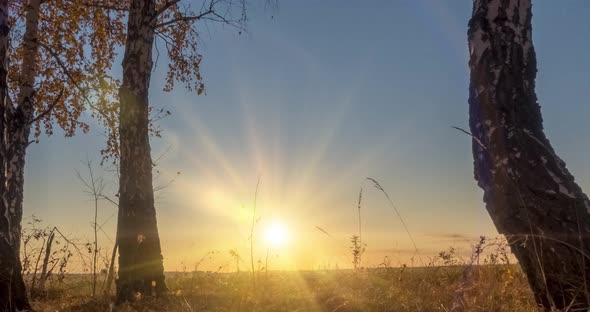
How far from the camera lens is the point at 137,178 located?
8648 millimetres

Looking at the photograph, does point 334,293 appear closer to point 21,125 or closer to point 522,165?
point 522,165

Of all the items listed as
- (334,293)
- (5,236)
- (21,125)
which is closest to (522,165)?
(334,293)

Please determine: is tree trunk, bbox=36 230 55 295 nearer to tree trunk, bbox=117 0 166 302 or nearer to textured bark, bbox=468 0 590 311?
tree trunk, bbox=117 0 166 302

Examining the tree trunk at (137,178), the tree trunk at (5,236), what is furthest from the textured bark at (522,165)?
the tree trunk at (5,236)

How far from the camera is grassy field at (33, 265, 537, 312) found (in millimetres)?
5781

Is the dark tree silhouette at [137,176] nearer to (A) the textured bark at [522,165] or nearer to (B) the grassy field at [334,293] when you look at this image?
(B) the grassy field at [334,293]

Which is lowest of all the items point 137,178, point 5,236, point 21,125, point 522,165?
point 5,236

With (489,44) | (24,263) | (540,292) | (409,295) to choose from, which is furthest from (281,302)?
(24,263)

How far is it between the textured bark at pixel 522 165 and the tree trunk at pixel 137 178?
546 centimetres

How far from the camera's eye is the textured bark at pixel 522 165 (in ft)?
13.3

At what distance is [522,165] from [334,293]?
3.24m

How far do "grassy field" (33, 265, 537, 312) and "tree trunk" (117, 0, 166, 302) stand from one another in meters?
0.55

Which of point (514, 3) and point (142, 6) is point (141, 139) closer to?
point (142, 6)

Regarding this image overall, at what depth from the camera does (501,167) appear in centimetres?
439
